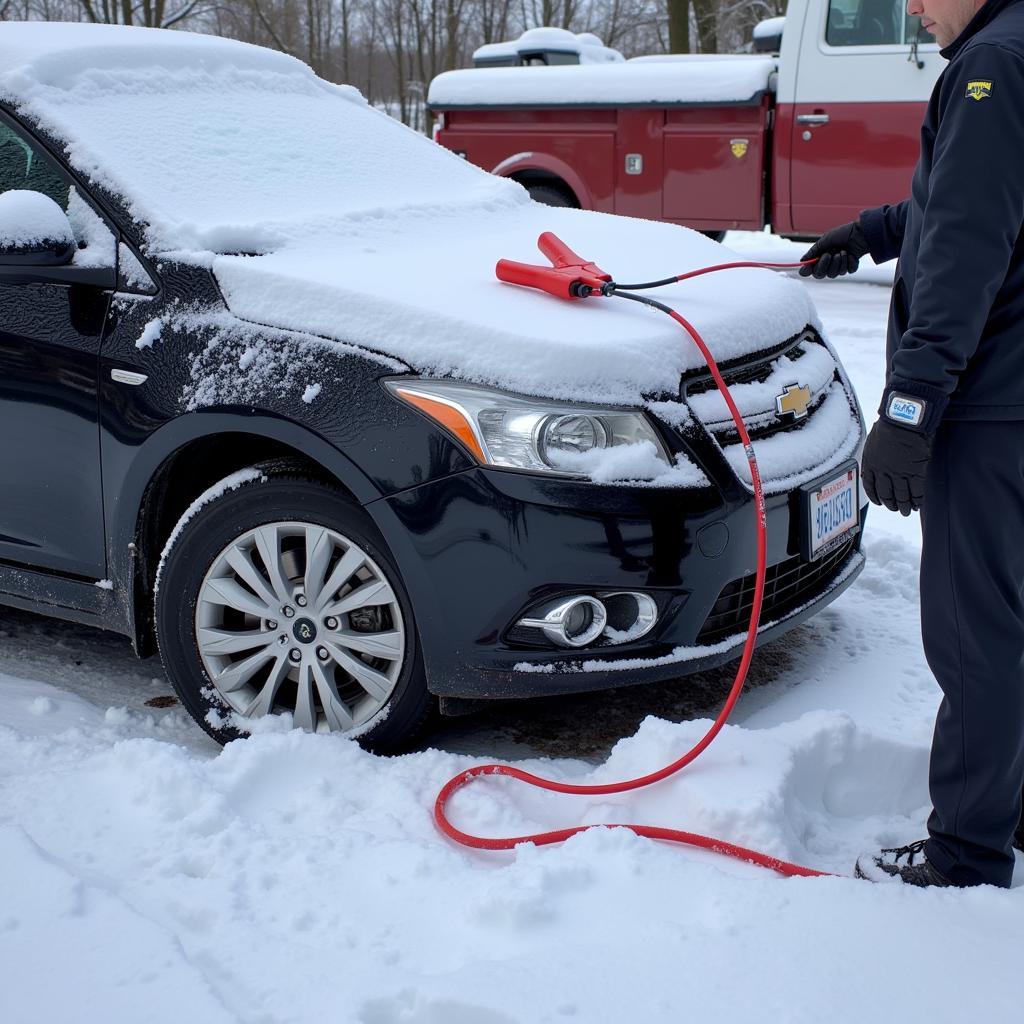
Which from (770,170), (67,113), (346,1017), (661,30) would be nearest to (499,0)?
(661,30)

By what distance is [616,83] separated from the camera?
8.68m

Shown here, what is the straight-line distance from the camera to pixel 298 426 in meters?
2.70

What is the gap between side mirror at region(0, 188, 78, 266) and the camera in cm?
286

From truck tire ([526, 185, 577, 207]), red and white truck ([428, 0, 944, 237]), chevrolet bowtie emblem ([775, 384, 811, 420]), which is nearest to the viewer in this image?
chevrolet bowtie emblem ([775, 384, 811, 420])

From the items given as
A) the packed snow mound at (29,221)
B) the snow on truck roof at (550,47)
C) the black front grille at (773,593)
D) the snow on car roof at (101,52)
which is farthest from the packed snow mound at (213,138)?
the snow on truck roof at (550,47)

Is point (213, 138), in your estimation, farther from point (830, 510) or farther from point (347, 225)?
point (830, 510)

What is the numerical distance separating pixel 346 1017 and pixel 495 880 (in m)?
0.42

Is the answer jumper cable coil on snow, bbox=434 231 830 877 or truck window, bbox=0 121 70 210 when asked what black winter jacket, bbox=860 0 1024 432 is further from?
truck window, bbox=0 121 70 210

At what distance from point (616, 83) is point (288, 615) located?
22.3 feet

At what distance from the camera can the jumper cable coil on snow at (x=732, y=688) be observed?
7.88 ft

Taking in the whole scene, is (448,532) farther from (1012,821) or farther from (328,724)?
(1012,821)

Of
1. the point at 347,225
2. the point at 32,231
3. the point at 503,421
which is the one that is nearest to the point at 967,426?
the point at 503,421

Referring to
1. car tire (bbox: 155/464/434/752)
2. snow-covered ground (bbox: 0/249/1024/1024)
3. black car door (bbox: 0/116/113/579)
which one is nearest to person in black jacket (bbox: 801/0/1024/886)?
snow-covered ground (bbox: 0/249/1024/1024)

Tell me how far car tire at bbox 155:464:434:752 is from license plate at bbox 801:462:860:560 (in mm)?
958
